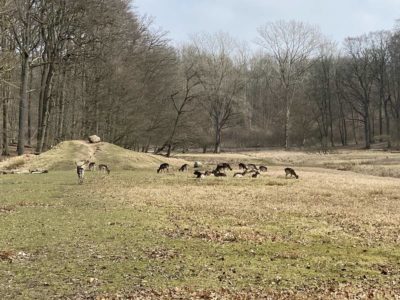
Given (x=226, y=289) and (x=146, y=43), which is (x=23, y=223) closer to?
(x=226, y=289)

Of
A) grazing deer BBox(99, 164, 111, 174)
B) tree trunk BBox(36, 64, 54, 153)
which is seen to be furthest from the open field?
tree trunk BBox(36, 64, 54, 153)

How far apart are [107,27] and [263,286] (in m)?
44.3

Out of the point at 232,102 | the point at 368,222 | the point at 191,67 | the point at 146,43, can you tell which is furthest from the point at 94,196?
the point at 232,102

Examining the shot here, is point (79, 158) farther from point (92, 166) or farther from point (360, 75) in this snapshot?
point (360, 75)

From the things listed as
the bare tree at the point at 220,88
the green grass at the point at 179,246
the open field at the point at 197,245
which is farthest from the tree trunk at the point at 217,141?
the green grass at the point at 179,246

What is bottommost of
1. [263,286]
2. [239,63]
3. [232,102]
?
[263,286]

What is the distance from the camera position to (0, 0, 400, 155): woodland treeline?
45.7m

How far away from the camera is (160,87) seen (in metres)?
64.1

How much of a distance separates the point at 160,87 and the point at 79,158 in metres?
26.4

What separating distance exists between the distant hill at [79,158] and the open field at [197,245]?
14.8 meters

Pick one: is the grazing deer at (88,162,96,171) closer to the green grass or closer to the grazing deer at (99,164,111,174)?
the grazing deer at (99,164,111,174)

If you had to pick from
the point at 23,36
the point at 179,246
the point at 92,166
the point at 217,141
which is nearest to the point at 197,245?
the point at 179,246

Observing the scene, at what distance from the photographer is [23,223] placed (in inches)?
561

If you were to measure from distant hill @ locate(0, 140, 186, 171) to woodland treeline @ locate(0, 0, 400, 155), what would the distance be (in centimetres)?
512
